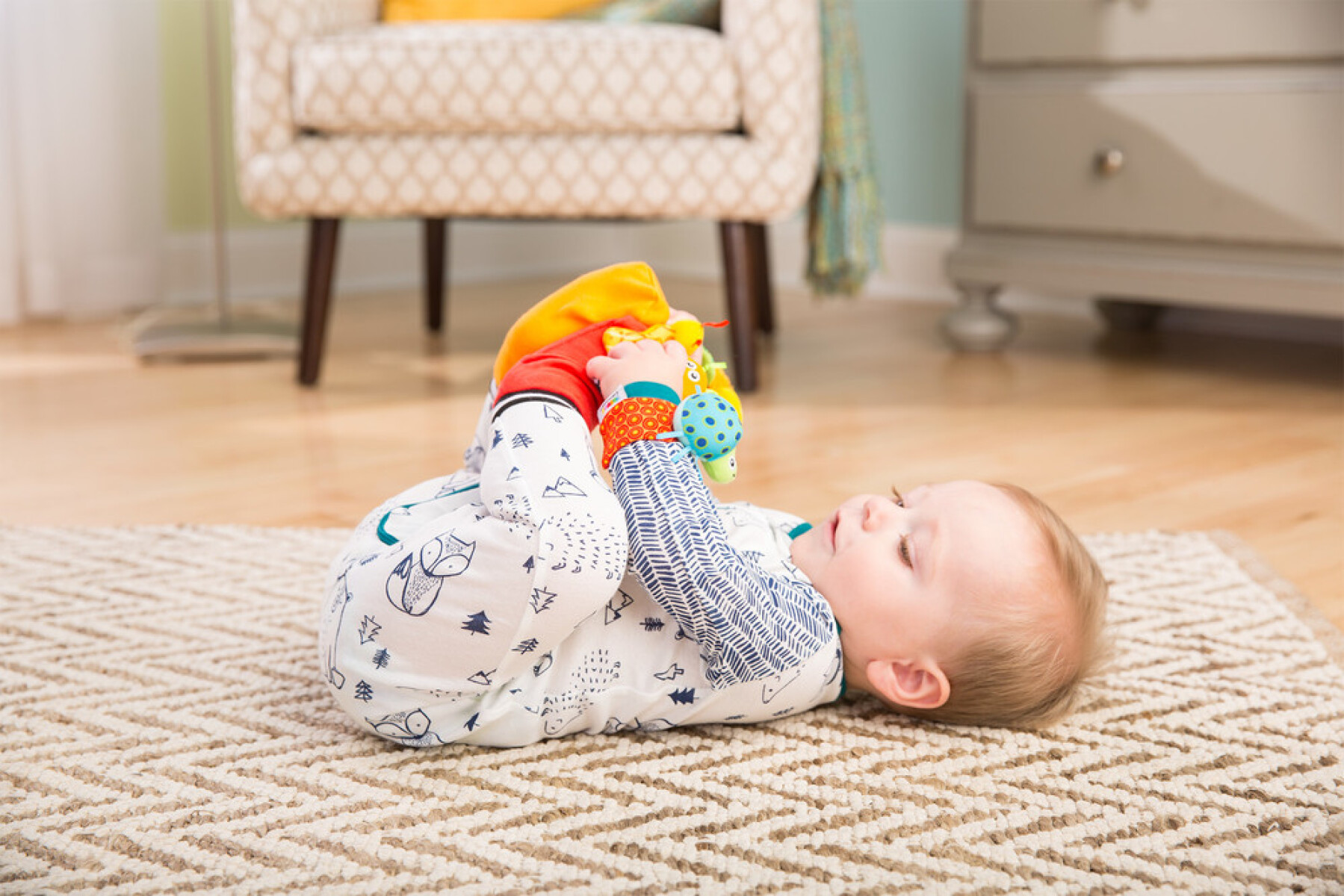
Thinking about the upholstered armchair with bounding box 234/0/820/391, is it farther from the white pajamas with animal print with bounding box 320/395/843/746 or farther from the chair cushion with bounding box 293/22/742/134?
the white pajamas with animal print with bounding box 320/395/843/746

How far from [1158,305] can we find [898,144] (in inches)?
25.5

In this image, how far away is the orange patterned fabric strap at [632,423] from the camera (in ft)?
2.80

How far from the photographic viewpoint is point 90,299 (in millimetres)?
2695

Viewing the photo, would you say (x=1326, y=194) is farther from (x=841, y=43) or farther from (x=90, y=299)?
(x=90, y=299)

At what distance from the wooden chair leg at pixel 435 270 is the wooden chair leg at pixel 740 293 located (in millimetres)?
760

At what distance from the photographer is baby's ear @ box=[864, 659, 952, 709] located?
0.85 meters

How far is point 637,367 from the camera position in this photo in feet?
2.90

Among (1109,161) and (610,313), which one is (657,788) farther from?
(1109,161)

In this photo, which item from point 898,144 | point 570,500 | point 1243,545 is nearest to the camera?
point 570,500

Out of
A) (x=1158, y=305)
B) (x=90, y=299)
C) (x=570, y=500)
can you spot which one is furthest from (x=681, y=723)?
(x=90, y=299)

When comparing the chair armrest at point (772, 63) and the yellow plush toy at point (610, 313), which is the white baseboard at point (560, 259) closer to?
the chair armrest at point (772, 63)

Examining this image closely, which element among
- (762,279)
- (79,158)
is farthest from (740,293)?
(79,158)

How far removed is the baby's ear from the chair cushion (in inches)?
45.3

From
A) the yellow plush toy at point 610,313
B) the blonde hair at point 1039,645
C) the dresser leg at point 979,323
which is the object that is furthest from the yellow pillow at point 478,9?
the blonde hair at point 1039,645
